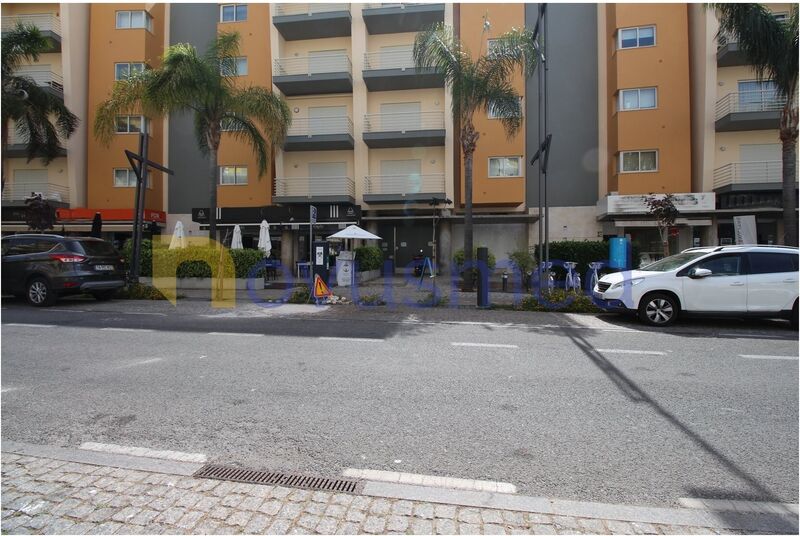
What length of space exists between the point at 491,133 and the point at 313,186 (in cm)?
963

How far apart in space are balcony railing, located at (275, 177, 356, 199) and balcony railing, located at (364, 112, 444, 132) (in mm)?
3037

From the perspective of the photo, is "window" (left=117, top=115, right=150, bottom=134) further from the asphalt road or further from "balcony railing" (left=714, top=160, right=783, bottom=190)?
"balcony railing" (left=714, top=160, right=783, bottom=190)

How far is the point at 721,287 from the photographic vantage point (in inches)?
343

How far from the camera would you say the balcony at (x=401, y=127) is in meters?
22.7

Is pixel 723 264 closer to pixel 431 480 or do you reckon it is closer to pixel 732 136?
pixel 431 480

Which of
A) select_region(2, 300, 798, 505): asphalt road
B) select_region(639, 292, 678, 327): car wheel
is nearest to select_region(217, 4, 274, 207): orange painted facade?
select_region(2, 300, 798, 505): asphalt road

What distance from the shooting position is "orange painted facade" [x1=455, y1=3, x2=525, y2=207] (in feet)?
73.0

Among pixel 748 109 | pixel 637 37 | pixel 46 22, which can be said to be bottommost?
pixel 748 109

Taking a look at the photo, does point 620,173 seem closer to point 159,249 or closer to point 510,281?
point 510,281

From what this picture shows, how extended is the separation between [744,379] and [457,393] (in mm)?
3506

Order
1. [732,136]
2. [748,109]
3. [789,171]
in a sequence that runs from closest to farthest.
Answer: [789,171] → [748,109] → [732,136]

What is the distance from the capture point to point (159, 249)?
15.5 meters

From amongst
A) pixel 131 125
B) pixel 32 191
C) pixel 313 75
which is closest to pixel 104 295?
pixel 313 75

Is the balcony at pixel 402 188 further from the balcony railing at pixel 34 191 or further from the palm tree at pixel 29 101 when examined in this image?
the balcony railing at pixel 34 191
